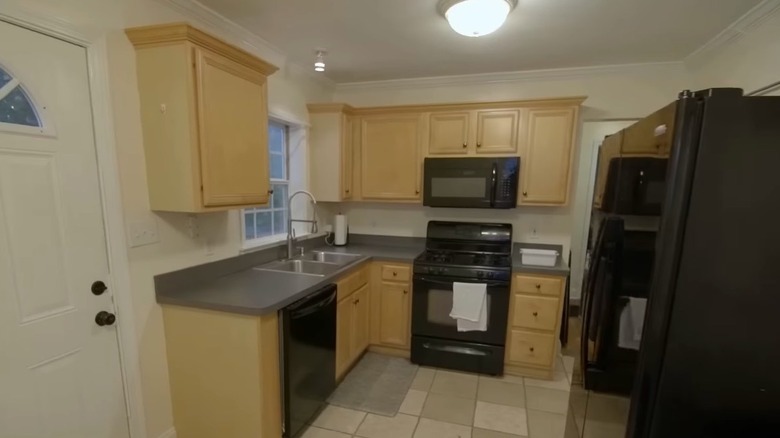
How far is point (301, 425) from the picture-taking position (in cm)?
204

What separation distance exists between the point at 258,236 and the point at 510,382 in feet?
7.71

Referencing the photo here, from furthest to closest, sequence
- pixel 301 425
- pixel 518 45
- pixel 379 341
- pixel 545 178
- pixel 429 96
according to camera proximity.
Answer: pixel 429 96 → pixel 379 341 → pixel 545 178 → pixel 518 45 → pixel 301 425

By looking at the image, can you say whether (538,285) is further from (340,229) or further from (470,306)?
(340,229)

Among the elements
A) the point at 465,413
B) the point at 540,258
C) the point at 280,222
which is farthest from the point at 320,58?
the point at 465,413

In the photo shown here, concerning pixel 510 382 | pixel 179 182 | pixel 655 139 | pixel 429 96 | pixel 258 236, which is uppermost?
pixel 429 96

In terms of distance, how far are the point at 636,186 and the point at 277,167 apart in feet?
8.72

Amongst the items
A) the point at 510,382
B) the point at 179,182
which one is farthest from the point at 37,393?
the point at 510,382

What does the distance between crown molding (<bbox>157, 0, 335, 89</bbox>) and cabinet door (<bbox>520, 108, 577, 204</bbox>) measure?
6.85ft

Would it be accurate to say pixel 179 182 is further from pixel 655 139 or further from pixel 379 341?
pixel 379 341

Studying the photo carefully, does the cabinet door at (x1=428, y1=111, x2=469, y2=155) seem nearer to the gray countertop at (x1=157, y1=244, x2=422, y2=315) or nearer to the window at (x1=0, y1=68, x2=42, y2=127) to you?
the gray countertop at (x1=157, y1=244, x2=422, y2=315)

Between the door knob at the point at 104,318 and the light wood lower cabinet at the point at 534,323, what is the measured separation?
101 inches

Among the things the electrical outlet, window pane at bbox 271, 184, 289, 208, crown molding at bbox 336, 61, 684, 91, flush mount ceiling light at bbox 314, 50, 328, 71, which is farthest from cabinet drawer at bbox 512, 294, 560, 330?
the electrical outlet

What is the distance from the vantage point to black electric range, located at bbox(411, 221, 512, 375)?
267 centimetres

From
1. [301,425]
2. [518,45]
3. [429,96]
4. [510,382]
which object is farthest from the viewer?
[429,96]
